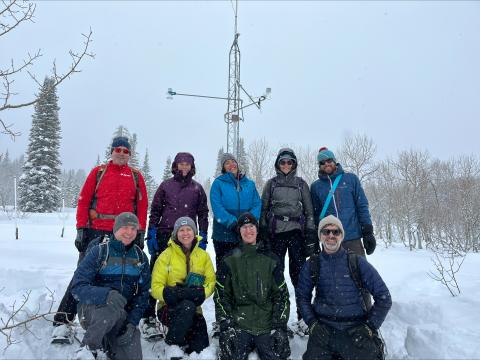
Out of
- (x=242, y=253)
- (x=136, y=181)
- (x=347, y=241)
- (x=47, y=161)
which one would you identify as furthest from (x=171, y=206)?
(x=47, y=161)

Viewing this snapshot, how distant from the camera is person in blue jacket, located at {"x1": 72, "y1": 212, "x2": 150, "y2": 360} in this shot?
3574 mm

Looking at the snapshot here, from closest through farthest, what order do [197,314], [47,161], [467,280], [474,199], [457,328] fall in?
1. [457,328]
2. [197,314]
3. [467,280]
4. [474,199]
5. [47,161]

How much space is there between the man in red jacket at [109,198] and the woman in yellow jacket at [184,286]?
1.74 feet

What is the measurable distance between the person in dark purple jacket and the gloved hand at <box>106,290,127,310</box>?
112 cm

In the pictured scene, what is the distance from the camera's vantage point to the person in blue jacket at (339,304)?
3600 mm

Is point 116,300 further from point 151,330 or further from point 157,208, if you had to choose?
point 157,208

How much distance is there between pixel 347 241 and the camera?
15.5 ft

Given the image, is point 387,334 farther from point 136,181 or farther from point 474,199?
point 474,199

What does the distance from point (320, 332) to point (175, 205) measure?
2.53 metres

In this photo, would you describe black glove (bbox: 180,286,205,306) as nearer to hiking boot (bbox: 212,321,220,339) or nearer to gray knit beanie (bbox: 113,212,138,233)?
hiking boot (bbox: 212,321,220,339)

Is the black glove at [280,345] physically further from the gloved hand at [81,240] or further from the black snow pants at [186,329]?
the gloved hand at [81,240]

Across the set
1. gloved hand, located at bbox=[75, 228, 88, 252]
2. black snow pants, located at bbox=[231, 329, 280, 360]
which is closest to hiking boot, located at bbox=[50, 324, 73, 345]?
gloved hand, located at bbox=[75, 228, 88, 252]

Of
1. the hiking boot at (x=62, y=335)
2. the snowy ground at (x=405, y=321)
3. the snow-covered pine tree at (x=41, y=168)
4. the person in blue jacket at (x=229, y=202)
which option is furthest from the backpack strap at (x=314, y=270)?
the snow-covered pine tree at (x=41, y=168)

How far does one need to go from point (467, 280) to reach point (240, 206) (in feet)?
11.9
